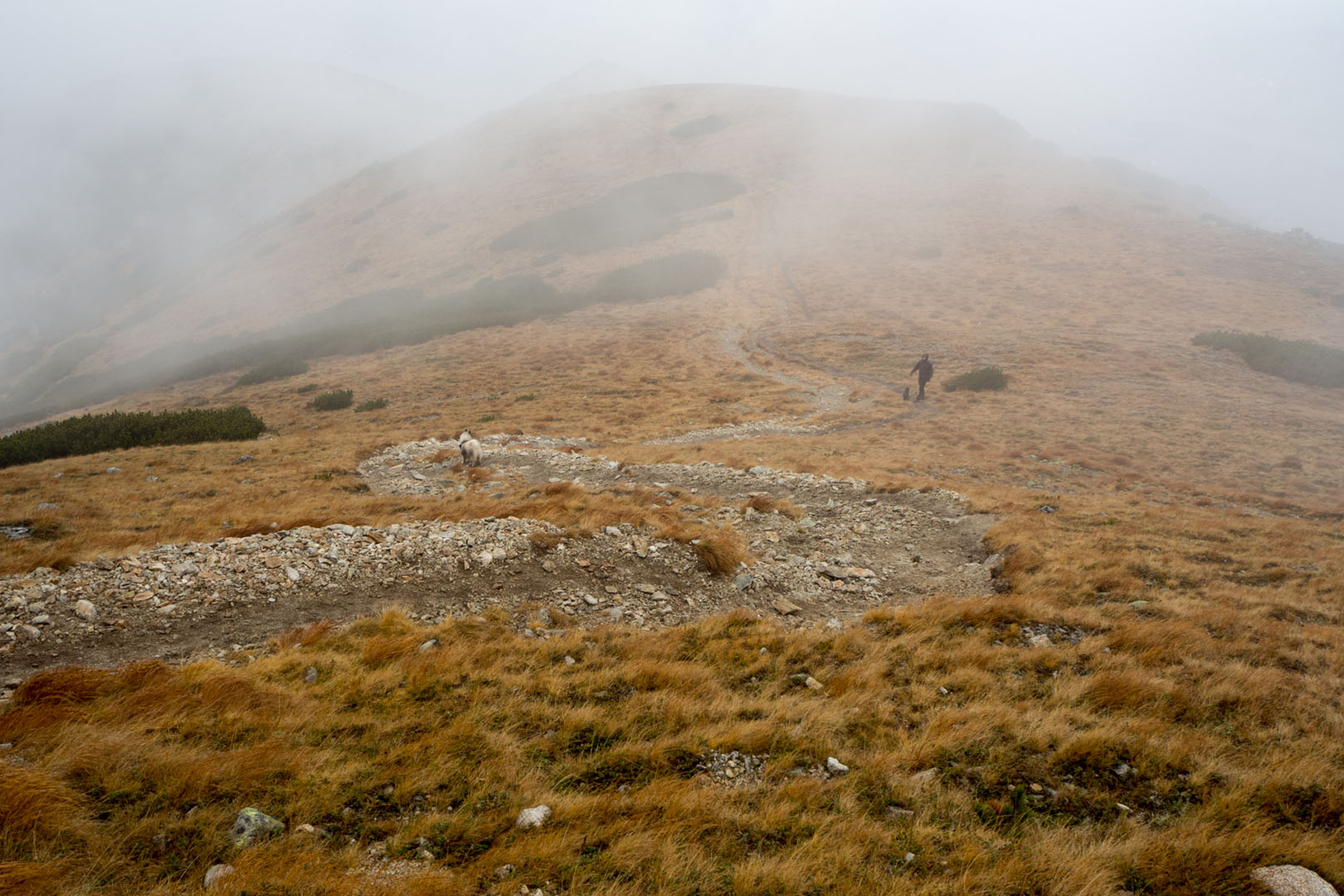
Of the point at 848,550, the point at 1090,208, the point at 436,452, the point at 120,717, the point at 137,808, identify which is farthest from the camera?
the point at 1090,208

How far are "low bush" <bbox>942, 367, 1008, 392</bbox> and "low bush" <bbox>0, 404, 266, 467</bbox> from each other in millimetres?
35844

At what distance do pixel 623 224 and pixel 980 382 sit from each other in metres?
49.4

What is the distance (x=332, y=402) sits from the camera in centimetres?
3170

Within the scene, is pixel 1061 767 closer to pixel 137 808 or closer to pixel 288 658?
pixel 137 808

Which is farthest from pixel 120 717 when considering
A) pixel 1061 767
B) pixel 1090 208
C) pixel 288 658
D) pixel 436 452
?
pixel 1090 208

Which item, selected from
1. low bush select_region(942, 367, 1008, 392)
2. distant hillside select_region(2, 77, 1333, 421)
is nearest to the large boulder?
low bush select_region(942, 367, 1008, 392)

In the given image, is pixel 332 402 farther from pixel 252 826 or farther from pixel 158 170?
pixel 158 170

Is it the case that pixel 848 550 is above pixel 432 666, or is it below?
below

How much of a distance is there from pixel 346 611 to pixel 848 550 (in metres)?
9.19

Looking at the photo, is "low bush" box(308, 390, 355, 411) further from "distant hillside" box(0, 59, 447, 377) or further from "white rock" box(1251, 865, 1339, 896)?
"distant hillside" box(0, 59, 447, 377)

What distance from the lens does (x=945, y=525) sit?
13.2 metres

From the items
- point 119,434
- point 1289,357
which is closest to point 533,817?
point 119,434

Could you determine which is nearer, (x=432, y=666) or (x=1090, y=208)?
(x=432, y=666)

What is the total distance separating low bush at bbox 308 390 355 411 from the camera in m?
31.5
